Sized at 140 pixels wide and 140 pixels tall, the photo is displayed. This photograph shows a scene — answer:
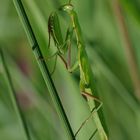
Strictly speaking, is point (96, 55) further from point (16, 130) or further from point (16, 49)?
point (16, 49)

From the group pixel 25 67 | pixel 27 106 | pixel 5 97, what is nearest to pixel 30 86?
pixel 5 97

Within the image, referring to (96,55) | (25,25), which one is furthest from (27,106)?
(25,25)

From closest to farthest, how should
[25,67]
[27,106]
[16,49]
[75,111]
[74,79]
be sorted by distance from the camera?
[74,79]
[75,111]
[27,106]
[25,67]
[16,49]

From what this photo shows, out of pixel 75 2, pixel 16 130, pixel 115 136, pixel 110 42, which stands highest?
pixel 75 2

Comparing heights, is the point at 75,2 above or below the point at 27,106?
above

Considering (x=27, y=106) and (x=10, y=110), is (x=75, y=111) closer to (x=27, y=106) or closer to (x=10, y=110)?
(x=10, y=110)

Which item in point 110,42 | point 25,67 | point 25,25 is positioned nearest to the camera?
point 25,25

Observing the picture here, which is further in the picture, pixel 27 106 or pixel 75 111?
pixel 27 106
